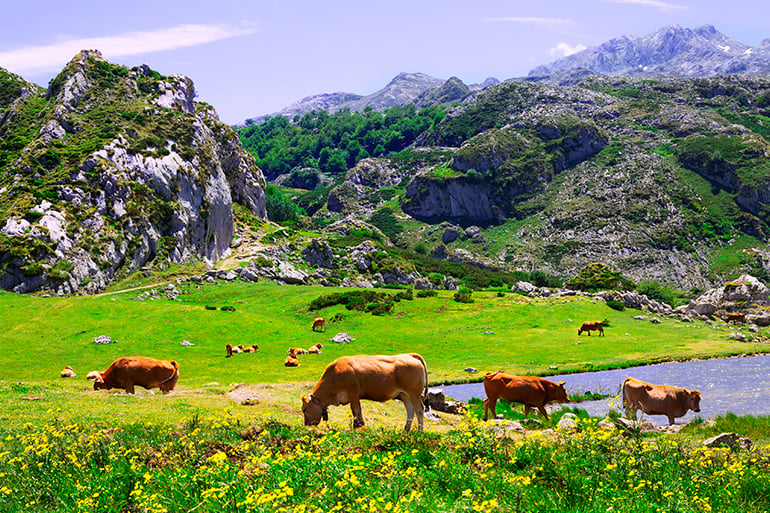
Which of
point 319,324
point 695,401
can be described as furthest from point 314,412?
point 319,324

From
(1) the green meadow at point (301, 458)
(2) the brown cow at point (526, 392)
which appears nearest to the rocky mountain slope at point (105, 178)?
(1) the green meadow at point (301, 458)

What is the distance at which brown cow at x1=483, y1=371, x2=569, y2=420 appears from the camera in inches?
819

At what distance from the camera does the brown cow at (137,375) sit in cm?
2425

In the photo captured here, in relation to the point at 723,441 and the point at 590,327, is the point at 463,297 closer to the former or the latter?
the point at 590,327

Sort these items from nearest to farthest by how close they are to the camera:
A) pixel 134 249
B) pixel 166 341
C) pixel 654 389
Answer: pixel 654 389 < pixel 166 341 < pixel 134 249

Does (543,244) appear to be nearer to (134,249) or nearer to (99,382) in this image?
(134,249)

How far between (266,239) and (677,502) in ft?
378

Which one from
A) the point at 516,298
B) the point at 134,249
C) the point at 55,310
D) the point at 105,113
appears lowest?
the point at 516,298

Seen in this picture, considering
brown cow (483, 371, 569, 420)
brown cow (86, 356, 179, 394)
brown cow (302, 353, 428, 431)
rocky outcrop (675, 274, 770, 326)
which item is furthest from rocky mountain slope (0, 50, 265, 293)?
rocky outcrop (675, 274, 770, 326)

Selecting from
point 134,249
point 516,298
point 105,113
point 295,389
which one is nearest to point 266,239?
point 134,249

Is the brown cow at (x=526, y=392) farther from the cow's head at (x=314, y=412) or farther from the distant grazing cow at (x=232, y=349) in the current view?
the distant grazing cow at (x=232, y=349)

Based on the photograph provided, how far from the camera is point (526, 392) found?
2086 cm

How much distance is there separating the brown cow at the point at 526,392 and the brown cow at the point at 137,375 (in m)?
16.8

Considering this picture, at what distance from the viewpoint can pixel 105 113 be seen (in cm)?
10888
